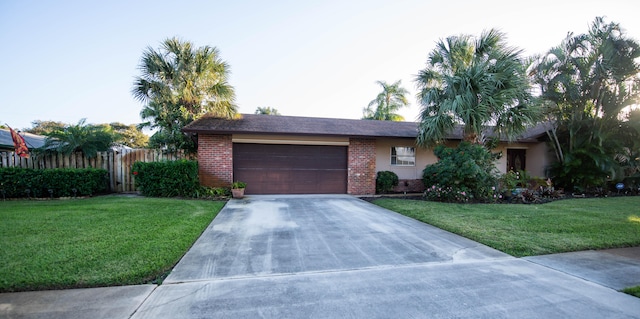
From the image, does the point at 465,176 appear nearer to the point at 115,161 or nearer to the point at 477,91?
the point at 477,91

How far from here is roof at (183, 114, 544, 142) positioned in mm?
9719

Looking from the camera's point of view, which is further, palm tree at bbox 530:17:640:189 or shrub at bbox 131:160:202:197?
palm tree at bbox 530:17:640:189

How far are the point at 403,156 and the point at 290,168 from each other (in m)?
5.38

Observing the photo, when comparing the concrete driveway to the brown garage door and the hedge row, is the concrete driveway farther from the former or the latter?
the hedge row

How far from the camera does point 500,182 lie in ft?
32.7

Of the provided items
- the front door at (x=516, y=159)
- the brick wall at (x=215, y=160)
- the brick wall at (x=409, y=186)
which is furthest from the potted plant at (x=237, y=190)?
the front door at (x=516, y=159)

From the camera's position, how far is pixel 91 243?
13.2ft

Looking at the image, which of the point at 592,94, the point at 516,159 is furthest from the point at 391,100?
the point at 592,94

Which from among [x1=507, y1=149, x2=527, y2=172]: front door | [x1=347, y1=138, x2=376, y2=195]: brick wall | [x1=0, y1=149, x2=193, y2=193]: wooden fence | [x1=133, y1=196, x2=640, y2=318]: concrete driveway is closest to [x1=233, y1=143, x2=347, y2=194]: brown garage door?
[x1=347, y1=138, x2=376, y2=195]: brick wall

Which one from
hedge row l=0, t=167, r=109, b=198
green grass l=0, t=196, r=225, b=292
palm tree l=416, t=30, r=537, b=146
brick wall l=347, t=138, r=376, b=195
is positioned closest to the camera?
green grass l=0, t=196, r=225, b=292

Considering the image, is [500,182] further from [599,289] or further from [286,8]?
[286,8]

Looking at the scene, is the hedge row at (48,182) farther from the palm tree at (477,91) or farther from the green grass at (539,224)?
the palm tree at (477,91)

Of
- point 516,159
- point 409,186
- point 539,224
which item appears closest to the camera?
point 539,224

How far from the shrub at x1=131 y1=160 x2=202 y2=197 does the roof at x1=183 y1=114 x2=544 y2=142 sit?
1323 mm
